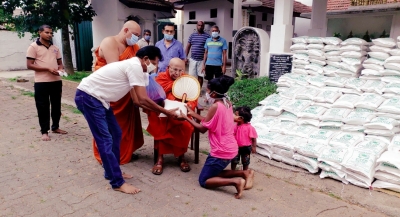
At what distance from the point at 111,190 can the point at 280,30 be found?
4.82 metres

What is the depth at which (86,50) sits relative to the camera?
12062 mm

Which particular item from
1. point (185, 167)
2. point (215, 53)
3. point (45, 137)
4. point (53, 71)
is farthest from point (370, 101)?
point (45, 137)

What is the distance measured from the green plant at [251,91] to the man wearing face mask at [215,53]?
73 centimetres

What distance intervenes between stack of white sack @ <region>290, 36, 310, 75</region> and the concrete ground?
7.25ft

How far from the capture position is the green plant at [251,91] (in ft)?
18.6

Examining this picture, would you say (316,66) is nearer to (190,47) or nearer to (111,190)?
(190,47)

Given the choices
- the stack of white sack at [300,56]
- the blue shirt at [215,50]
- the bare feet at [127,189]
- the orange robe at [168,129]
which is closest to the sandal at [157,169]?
the orange robe at [168,129]

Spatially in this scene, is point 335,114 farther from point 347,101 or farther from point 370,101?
point 370,101

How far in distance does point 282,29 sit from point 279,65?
0.78 m

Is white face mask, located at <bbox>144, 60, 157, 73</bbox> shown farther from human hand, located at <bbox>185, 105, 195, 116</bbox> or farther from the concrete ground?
the concrete ground

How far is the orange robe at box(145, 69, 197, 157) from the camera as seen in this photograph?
359 centimetres

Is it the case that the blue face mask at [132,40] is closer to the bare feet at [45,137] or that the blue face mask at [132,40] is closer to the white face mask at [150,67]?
the white face mask at [150,67]

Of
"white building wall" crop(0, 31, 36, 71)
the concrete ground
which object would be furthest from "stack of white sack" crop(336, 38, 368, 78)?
"white building wall" crop(0, 31, 36, 71)

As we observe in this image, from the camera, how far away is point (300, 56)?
5.64 m
